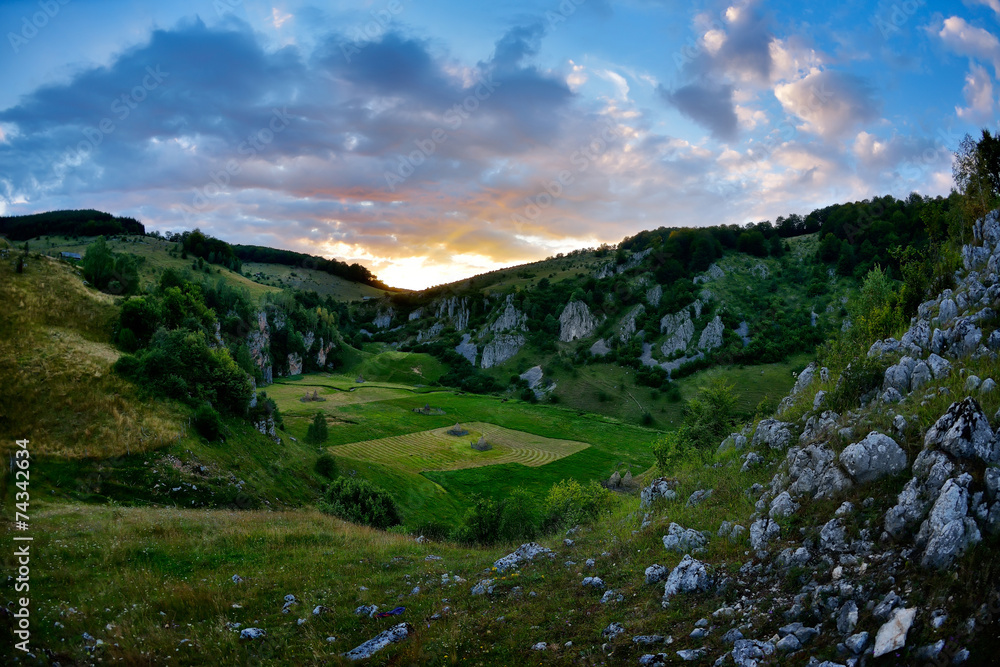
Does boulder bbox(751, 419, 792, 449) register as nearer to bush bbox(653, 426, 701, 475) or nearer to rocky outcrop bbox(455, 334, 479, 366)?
bush bbox(653, 426, 701, 475)

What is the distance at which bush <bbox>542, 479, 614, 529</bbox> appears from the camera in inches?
1145

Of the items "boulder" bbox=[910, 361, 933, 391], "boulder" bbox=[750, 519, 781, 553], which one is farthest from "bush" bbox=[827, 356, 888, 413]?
"boulder" bbox=[750, 519, 781, 553]

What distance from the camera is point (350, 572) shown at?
1678 cm

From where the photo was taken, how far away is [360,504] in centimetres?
3694

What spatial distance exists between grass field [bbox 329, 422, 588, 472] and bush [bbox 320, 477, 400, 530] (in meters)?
33.6

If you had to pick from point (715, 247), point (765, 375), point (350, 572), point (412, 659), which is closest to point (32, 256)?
point (350, 572)

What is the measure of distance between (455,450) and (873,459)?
81.7m

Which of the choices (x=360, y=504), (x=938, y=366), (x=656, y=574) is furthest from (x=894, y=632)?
(x=360, y=504)

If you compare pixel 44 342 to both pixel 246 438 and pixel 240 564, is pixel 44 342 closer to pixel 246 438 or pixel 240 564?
pixel 246 438

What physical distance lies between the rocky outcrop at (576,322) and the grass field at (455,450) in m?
71.0

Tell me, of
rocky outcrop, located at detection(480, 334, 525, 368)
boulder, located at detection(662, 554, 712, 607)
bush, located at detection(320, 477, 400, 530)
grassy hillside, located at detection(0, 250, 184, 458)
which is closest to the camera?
boulder, located at detection(662, 554, 712, 607)

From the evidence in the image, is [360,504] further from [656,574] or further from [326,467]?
[656,574]

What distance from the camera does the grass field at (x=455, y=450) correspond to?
3118 inches

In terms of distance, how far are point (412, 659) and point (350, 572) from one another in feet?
23.6
